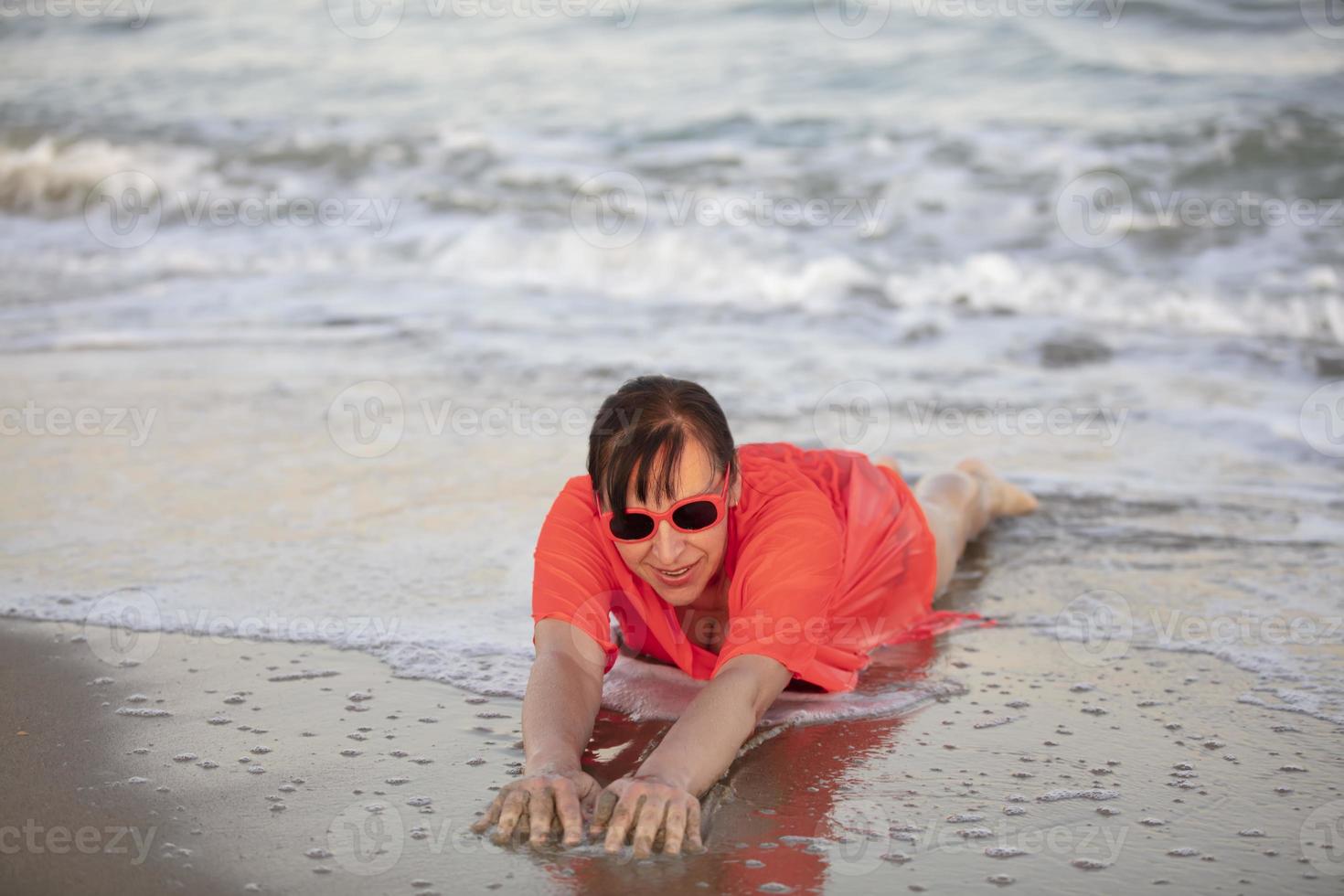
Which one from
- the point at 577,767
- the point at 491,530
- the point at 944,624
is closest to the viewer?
the point at 577,767

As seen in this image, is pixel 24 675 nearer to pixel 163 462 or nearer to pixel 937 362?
pixel 163 462

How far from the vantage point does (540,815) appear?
2744 millimetres

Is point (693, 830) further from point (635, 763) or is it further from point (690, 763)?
point (635, 763)

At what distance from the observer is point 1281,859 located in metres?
2.71

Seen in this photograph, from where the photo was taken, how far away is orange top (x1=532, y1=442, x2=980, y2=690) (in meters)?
3.18

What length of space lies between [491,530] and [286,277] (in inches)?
227

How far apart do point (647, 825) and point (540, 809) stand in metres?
0.22

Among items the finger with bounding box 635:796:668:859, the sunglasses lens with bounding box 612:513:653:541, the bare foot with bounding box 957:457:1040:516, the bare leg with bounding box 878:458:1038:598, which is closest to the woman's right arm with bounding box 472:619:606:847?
the finger with bounding box 635:796:668:859

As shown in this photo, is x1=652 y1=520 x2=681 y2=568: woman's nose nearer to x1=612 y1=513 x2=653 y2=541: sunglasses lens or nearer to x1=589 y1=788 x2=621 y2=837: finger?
x1=612 y1=513 x2=653 y2=541: sunglasses lens

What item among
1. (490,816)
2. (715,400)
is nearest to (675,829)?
(490,816)

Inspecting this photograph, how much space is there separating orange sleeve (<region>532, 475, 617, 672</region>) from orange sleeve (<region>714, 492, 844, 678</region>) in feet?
1.00

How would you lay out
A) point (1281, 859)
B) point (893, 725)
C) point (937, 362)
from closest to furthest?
point (1281, 859) → point (893, 725) → point (937, 362)

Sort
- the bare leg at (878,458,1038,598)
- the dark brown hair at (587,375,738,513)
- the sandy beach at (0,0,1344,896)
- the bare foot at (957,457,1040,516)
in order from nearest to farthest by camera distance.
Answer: the sandy beach at (0,0,1344,896)
the dark brown hair at (587,375,738,513)
the bare leg at (878,458,1038,598)
the bare foot at (957,457,1040,516)

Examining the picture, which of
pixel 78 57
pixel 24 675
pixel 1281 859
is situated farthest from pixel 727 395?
pixel 78 57
